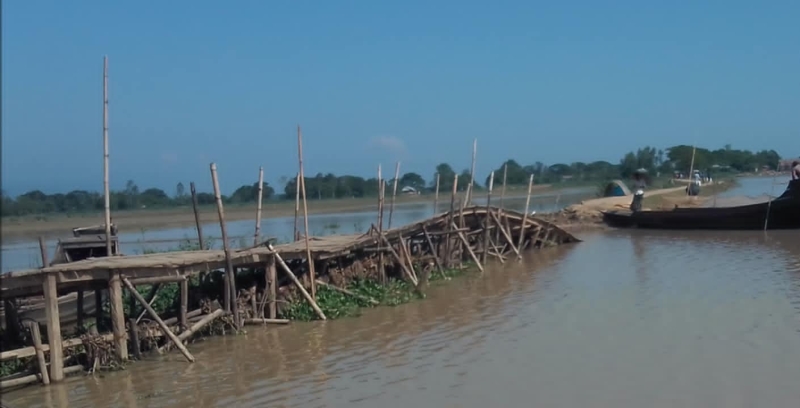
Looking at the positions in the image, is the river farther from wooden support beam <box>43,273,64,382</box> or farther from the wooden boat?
the wooden boat

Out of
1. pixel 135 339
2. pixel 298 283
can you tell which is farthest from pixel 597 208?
pixel 135 339

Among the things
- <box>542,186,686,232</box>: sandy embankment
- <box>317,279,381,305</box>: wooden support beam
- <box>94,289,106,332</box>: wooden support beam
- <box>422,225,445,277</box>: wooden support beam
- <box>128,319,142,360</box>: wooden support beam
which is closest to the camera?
<box>128,319,142,360</box>: wooden support beam

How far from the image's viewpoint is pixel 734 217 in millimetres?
23391

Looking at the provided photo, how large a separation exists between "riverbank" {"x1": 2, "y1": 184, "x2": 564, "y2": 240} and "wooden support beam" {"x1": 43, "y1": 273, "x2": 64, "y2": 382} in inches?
1099

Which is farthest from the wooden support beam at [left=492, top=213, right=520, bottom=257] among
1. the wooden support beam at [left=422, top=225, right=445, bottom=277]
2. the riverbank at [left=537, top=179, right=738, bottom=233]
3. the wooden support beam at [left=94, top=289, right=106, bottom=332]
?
the wooden support beam at [left=94, top=289, right=106, bottom=332]

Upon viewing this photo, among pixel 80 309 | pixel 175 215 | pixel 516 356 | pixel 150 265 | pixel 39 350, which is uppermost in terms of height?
pixel 150 265

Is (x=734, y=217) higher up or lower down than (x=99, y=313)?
higher up

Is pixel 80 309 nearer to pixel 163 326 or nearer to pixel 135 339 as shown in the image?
pixel 135 339

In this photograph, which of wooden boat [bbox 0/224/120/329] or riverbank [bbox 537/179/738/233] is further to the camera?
riverbank [bbox 537/179/738/233]

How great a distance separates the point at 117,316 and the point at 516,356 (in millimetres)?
4836

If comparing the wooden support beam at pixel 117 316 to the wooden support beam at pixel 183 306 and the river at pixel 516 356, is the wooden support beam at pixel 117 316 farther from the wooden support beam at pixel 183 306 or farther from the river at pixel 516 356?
the wooden support beam at pixel 183 306

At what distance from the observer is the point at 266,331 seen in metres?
11.7

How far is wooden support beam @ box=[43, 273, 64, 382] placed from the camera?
29.6 feet

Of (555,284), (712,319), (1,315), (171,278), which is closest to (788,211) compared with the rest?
(555,284)
